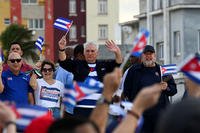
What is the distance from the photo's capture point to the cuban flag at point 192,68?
5.49 m

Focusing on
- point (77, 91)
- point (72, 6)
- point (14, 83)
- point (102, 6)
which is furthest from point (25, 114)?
point (102, 6)

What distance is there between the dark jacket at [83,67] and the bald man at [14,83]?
59 cm

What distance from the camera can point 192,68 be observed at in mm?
5520

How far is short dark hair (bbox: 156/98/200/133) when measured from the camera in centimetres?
352

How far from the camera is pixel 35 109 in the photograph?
17.3ft

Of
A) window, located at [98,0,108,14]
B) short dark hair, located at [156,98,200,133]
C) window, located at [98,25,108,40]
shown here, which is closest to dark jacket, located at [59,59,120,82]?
short dark hair, located at [156,98,200,133]

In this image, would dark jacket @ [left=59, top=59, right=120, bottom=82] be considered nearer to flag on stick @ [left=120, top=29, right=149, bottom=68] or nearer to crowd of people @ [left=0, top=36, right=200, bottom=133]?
crowd of people @ [left=0, top=36, right=200, bottom=133]

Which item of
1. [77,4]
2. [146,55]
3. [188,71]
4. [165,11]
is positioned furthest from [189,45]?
[188,71]

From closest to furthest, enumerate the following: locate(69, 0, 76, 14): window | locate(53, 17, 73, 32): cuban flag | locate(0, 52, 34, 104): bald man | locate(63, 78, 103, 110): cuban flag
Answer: locate(63, 78, 103, 110): cuban flag < locate(0, 52, 34, 104): bald man < locate(53, 17, 73, 32): cuban flag < locate(69, 0, 76, 14): window

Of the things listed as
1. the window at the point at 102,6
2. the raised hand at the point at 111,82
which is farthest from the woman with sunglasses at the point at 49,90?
the window at the point at 102,6

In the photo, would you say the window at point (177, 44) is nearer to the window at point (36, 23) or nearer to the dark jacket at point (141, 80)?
the window at point (36, 23)

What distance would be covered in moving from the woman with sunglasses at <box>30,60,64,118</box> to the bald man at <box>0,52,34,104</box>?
3.34ft

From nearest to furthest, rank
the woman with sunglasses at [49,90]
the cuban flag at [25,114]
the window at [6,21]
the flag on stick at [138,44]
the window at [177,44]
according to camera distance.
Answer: the cuban flag at [25,114]
the flag on stick at [138,44]
the woman with sunglasses at [49,90]
the window at [177,44]
the window at [6,21]

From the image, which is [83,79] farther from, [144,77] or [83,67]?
[144,77]
